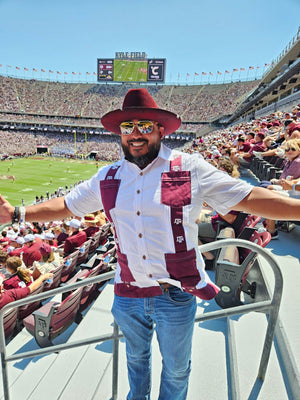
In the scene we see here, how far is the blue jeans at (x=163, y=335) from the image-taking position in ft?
5.12

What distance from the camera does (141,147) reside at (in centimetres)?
158

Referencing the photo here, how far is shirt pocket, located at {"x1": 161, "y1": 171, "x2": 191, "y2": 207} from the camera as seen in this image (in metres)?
1.46

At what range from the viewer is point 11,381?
3.08 meters

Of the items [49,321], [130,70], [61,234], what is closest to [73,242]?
[61,234]

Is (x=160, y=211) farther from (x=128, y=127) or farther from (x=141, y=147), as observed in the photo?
(x=128, y=127)

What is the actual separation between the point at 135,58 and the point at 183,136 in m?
24.9

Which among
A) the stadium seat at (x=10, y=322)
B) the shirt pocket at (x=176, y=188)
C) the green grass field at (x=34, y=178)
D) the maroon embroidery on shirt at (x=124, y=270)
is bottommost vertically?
the green grass field at (x=34, y=178)

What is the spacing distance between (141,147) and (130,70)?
72446mm

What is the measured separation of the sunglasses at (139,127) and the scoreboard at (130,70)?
6910 cm

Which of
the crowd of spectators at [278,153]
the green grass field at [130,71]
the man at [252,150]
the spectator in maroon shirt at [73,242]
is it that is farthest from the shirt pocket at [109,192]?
the green grass field at [130,71]

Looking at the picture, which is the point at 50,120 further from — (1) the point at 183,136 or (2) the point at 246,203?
(2) the point at 246,203

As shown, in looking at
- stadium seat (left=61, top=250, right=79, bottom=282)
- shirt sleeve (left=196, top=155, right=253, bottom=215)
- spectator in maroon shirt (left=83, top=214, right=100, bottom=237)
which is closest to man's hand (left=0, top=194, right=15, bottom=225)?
shirt sleeve (left=196, top=155, right=253, bottom=215)

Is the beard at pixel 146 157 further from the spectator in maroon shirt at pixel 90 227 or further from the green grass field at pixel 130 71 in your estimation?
the green grass field at pixel 130 71

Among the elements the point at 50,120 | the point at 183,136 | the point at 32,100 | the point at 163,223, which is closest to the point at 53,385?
the point at 163,223
